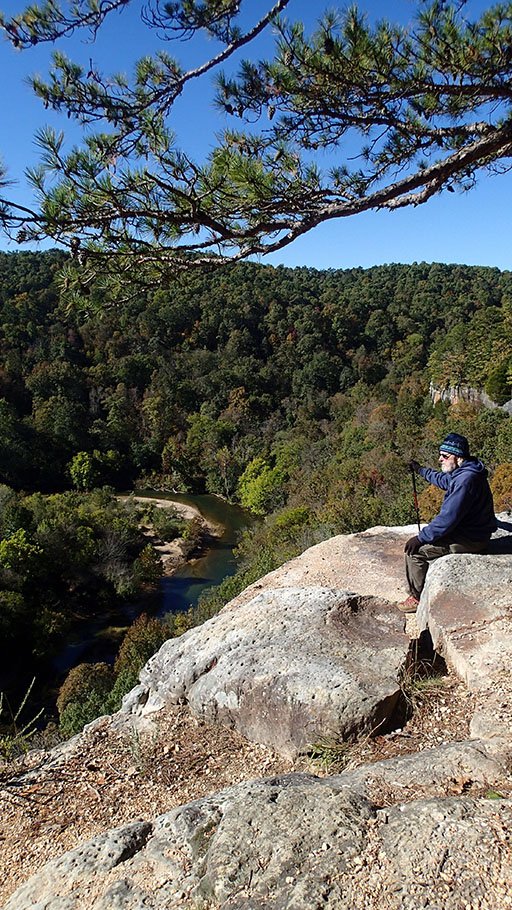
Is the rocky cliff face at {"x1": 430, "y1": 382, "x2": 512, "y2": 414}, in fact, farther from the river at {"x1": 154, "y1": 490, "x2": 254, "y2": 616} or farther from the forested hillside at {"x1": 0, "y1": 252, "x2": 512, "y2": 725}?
the river at {"x1": 154, "y1": 490, "x2": 254, "y2": 616}

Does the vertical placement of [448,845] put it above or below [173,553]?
above

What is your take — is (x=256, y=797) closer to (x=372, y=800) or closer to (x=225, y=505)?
(x=372, y=800)

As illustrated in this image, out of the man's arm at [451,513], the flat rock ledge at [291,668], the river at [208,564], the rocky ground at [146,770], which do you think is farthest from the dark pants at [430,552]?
the river at [208,564]

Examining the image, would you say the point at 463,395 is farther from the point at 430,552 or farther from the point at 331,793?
the point at 331,793

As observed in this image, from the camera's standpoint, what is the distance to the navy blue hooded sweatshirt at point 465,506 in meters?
4.36

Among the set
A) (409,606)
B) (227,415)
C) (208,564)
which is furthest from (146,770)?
(227,415)

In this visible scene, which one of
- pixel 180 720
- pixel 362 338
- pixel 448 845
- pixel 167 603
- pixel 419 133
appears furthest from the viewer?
pixel 362 338

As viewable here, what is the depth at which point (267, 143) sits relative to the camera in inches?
143

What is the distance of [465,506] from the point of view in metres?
4.39

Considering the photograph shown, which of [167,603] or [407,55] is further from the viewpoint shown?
[167,603]

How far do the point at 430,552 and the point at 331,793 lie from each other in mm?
2762

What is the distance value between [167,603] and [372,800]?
22385 mm

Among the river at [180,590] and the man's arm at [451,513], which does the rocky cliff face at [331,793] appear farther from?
the river at [180,590]

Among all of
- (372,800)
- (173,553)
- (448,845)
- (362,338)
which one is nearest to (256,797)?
(372,800)
